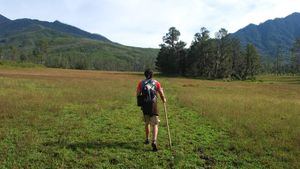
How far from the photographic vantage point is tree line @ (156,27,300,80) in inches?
4067

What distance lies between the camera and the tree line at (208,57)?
10331cm

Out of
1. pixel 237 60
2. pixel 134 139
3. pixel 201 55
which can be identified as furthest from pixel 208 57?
pixel 134 139

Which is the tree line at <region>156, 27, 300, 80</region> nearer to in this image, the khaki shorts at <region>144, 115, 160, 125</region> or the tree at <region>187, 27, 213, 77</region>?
the tree at <region>187, 27, 213, 77</region>

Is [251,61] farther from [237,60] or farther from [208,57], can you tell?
[208,57]

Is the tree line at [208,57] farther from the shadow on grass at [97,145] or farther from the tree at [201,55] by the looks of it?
Answer: the shadow on grass at [97,145]

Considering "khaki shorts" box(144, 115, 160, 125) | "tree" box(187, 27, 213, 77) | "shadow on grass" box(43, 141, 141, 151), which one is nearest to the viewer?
"shadow on grass" box(43, 141, 141, 151)

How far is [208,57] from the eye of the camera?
10375 cm

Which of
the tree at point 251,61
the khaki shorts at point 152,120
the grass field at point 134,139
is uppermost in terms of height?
the tree at point 251,61

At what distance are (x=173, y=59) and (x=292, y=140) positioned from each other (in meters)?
97.3

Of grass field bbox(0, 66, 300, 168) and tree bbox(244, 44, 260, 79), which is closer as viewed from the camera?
grass field bbox(0, 66, 300, 168)

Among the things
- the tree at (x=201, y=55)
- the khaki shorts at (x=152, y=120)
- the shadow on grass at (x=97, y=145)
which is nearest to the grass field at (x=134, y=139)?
the shadow on grass at (x=97, y=145)

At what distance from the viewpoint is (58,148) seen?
39.9ft

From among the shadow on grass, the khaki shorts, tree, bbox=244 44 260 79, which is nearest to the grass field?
the shadow on grass

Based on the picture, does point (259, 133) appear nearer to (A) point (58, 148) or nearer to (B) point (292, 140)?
(B) point (292, 140)
